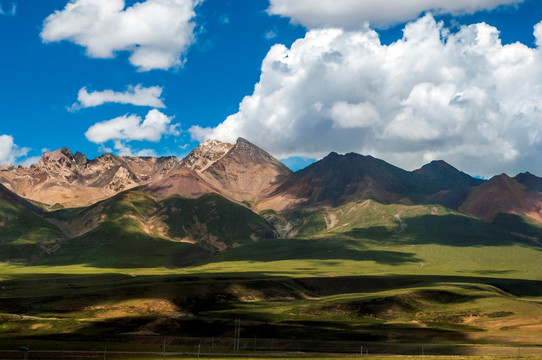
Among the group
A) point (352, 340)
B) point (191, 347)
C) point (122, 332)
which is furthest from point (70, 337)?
point (352, 340)

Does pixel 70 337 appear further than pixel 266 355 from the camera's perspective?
Yes

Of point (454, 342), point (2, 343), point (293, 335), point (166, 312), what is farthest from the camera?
point (166, 312)

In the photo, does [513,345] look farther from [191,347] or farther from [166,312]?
[166,312]

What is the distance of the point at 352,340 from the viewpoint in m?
146

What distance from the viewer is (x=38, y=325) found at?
16150 centimetres

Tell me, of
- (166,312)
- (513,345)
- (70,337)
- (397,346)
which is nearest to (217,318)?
(166,312)

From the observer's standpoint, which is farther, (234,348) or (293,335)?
(293,335)

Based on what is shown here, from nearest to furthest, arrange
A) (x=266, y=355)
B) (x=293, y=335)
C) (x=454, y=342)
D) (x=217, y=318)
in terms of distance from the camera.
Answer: (x=266, y=355) < (x=454, y=342) < (x=293, y=335) < (x=217, y=318)

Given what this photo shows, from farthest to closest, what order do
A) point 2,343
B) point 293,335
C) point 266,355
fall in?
point 293,335 → point 2,343 → point 266,355

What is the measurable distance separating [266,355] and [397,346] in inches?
1252

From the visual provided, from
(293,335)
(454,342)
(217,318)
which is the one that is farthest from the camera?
(217,318)

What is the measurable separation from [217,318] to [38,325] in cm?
4643

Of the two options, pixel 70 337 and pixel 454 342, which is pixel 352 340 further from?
pixel 70 337

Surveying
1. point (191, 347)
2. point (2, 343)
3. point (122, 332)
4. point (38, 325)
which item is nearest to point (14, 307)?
point (38, 325)
